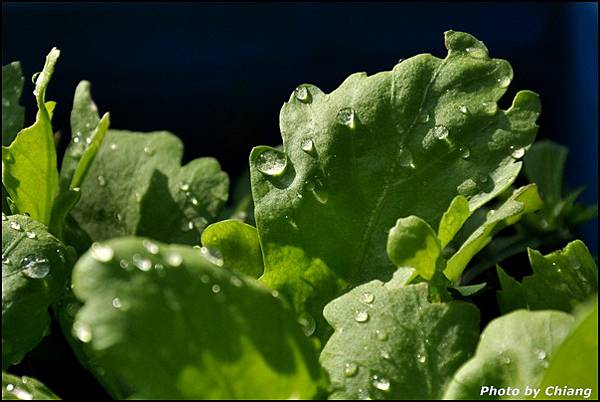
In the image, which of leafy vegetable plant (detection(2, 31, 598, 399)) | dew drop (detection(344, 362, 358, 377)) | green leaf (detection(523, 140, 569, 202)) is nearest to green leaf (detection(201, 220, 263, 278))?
leafy vegetable plant (detection(2, 31, 598, 399))

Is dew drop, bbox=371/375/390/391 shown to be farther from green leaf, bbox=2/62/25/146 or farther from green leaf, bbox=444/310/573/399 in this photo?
green leaf, bbox=2/62/25/146

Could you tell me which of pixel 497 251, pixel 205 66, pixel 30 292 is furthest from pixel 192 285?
pixel 205 66

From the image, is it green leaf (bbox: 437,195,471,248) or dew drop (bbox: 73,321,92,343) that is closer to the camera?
dew drop (bbox: 73,321,92,343)

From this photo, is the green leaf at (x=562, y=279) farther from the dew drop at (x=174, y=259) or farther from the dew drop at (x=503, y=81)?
the dew drop at (x=174, y=259)

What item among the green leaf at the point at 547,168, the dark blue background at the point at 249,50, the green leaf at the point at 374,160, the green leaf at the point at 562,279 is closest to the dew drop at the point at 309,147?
the green leaf at the point at 374,160

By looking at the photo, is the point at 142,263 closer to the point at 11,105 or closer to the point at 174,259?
the point at 174,259
